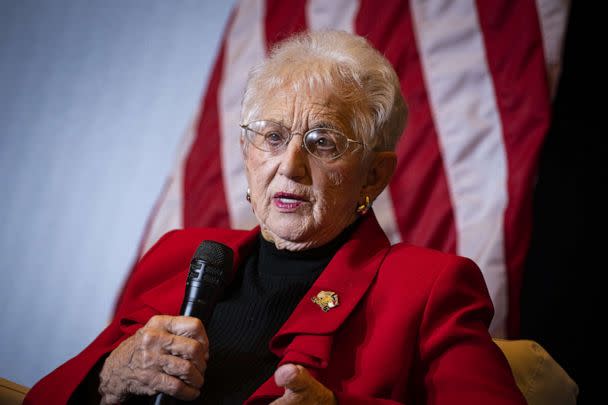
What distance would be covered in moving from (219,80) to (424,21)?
2.67 ft

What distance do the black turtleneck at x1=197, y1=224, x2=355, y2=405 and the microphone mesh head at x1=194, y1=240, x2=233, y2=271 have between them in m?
0.26

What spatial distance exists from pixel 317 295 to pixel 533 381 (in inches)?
21.7

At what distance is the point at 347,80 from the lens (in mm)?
1442

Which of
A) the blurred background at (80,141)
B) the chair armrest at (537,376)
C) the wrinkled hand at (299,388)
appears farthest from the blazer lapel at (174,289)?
the blurred background at (80,141)

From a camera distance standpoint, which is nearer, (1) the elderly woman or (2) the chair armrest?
(1) the elderly woman

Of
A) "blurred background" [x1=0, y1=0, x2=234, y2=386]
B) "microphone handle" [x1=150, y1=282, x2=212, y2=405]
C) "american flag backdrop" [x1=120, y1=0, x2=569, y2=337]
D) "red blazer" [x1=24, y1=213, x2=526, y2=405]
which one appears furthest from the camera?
"blurred background" [x1=0, y1=0, x2=234, y2=386]

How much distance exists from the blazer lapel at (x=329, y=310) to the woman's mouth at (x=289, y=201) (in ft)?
0.46

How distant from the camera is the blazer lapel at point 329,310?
120 cm

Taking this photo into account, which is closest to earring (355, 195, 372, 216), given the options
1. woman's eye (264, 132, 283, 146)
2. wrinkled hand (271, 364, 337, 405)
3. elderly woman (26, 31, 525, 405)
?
elderly woman (26, 31, 525, 405)

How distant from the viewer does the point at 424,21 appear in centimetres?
222

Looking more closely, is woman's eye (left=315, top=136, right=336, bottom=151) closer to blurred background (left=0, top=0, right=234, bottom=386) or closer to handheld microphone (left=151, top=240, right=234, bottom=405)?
handheld microphone (left=151, top=240, right=234, bottom=405)

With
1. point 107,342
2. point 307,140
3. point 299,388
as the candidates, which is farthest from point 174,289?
point 299,388

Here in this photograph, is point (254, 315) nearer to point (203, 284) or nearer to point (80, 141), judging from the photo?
point (203, 284)

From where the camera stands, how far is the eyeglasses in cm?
140
